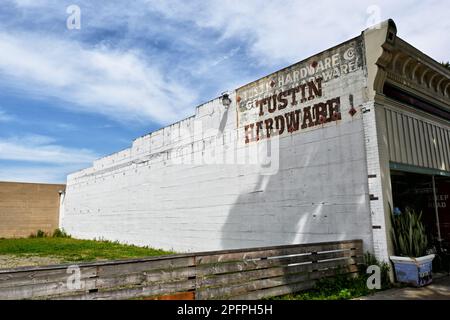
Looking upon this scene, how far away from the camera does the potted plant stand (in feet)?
22.5

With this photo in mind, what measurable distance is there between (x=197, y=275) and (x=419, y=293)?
422 cm

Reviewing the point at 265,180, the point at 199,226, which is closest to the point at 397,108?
the point at 265,180

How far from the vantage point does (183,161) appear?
13.7 metres

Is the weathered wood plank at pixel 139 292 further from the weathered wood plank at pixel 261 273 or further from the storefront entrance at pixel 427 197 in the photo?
the storefront entrance at pixel 427 197

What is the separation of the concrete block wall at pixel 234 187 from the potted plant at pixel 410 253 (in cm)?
59

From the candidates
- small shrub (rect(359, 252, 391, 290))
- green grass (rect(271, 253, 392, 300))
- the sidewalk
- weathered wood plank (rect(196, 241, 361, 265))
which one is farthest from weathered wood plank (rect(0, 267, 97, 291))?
small shrub (rect(359, 252, 391, 290))

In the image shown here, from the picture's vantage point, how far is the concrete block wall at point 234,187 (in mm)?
8164

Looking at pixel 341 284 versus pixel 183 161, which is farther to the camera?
pixel 183 161

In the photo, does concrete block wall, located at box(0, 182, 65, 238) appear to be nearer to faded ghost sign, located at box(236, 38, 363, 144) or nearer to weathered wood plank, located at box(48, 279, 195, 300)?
faded ghost sign, located at box(236, 38, 363, 144)

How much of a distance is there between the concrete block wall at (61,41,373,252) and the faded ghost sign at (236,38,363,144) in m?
0.16

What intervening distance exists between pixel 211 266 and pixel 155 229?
9.92 meters

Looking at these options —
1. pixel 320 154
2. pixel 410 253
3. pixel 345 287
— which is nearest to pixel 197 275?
pixel 345 287
